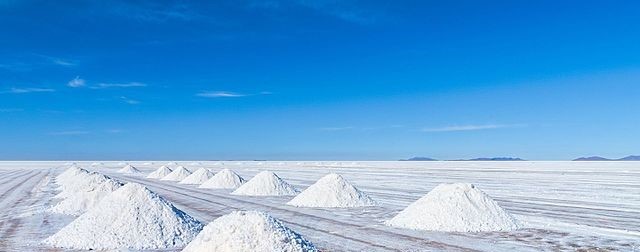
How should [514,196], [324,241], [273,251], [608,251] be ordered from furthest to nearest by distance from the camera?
1. [514,196]
2. [324,241]
3. [608,251]
4. [273,251]

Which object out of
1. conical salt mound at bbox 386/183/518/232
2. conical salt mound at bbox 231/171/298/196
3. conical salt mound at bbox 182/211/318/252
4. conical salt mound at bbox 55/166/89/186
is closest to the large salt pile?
conical salt mound at bbox 231/171/298/196

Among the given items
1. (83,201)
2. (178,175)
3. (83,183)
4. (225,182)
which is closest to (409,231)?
(83,201)

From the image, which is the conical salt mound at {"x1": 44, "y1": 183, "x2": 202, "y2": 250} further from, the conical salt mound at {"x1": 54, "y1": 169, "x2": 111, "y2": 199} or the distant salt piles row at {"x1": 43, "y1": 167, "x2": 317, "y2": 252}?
the conical salt mound at {"x1": 54, "y1": 169, "x2": 111, "y2": 199}

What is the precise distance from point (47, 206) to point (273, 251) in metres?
13.8

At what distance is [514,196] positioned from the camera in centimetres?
2203

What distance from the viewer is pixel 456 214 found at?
13086 millimetres

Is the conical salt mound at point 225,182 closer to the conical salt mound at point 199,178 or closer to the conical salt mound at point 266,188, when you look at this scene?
the conical salt mound at point 199,178

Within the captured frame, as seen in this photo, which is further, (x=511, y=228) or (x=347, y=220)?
(x=347, y=220)

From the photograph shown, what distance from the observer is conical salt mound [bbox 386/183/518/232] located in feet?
41.8


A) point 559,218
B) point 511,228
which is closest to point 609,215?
point 559,218

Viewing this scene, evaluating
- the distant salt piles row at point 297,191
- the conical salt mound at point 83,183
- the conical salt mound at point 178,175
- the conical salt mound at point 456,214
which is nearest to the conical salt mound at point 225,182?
the distant salt piles row at point 297,191

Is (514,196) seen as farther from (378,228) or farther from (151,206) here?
(151,206)

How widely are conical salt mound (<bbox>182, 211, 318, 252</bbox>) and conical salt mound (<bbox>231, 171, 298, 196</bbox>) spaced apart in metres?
14.7

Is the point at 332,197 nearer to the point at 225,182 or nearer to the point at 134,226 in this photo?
the point at 134,226
